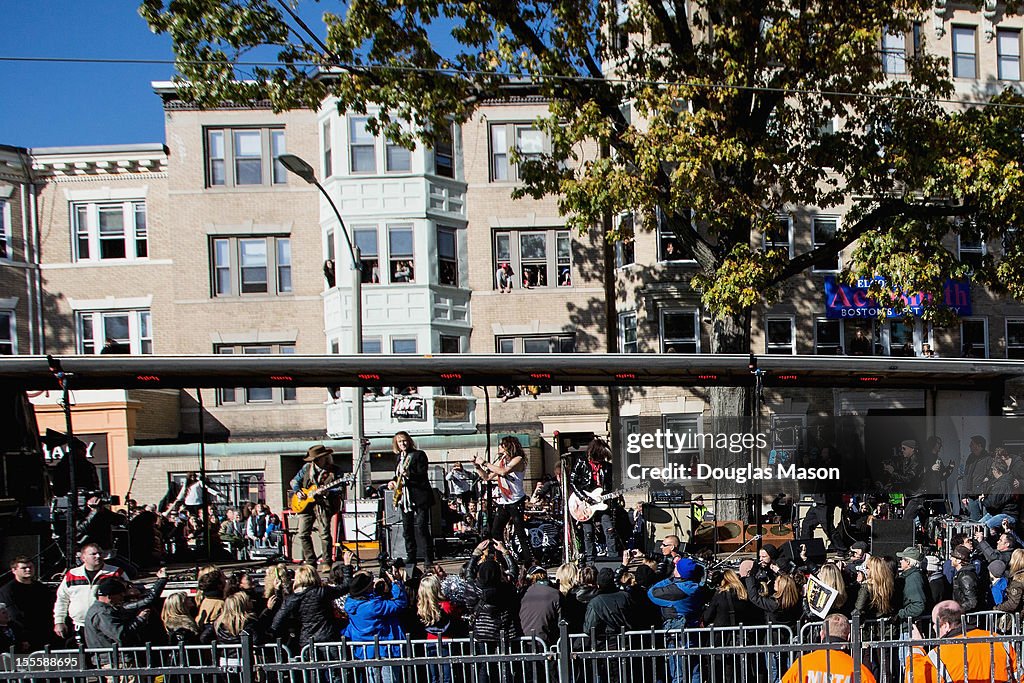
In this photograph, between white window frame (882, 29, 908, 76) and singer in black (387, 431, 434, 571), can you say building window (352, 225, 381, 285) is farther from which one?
white window frame (882, 29, 908, 76)

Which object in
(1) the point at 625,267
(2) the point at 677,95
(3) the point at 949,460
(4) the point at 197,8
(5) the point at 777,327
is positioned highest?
(4) the point at 197,8

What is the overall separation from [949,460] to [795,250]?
14.2 meters

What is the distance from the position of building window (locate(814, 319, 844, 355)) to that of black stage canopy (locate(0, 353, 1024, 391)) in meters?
13.4

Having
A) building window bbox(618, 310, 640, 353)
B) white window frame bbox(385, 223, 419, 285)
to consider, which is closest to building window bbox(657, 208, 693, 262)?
building window bbox(618, 310, 640, 353)

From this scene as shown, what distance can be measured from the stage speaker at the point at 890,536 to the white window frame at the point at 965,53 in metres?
19.6

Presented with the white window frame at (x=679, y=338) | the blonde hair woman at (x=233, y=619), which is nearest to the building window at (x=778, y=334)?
the white window frame at (x=679, y=338)

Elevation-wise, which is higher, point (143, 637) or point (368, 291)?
point (368, 291)

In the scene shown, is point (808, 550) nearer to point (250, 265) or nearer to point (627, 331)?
point (627, 331)

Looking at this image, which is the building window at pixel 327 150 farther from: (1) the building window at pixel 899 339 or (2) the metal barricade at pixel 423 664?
(2) the metal barricade at pixel 423 664

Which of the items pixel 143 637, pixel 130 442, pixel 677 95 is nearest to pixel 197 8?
pixel 677 95

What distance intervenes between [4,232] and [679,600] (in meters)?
23.8

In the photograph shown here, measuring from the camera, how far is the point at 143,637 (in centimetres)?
812

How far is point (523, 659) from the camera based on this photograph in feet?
21.5

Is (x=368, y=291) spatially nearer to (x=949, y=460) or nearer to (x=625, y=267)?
(x=625, y=267)
